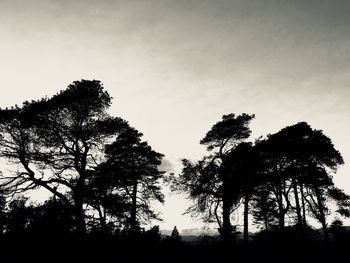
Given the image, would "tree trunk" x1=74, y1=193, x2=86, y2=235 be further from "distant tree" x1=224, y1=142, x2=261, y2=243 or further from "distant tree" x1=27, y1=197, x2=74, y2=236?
"distant tree" x1=224, y1=142, x2=261, y2=243

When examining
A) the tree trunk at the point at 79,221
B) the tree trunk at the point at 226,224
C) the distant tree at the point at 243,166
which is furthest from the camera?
the distant tree at the point at 243,166

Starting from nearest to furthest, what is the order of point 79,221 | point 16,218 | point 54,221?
point 54,221
point 79,221
point 16,218

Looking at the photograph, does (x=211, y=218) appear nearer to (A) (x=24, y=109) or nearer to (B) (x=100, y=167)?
(B) (x=100, y=167)

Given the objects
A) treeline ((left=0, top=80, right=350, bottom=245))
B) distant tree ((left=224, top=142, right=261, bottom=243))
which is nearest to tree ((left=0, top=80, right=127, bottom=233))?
treeline ((left=0, top=80, right=350, bottom=245))

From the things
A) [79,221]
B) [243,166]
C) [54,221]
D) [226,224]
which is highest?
[243,166]

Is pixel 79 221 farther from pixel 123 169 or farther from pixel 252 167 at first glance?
pixel 252 167

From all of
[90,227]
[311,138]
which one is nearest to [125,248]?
[90,227]

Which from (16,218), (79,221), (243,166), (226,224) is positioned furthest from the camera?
(243,166)

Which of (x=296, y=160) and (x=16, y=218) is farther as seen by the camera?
(x=296, y=160)

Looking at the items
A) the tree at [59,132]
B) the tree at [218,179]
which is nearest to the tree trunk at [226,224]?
the tree at [218,179]

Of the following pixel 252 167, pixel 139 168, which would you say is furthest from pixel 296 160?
pixel 139 168

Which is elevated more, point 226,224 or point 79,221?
point 226,224

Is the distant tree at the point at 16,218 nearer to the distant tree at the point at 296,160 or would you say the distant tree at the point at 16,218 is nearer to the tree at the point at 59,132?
the tree at the point at 59,132

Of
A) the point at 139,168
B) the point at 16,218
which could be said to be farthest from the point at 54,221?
the point at 139,168
